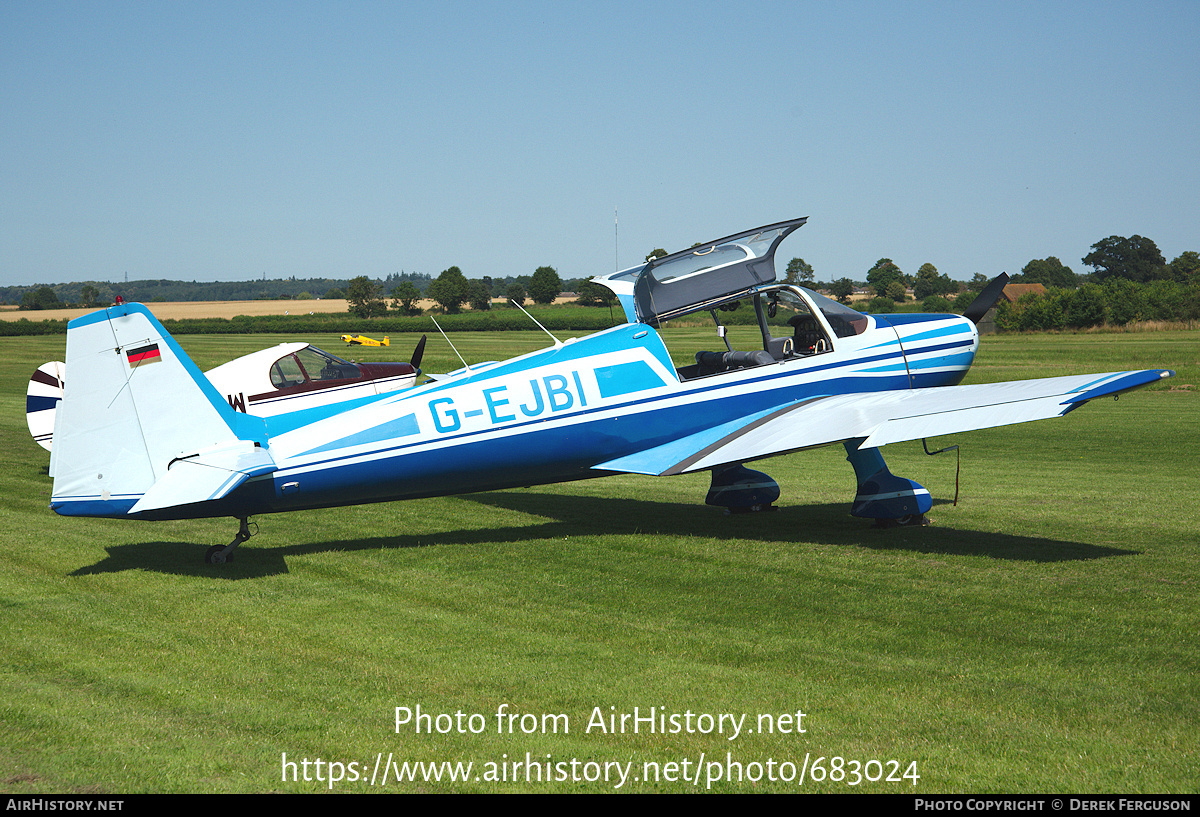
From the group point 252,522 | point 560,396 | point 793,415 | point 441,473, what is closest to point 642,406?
point 560,396

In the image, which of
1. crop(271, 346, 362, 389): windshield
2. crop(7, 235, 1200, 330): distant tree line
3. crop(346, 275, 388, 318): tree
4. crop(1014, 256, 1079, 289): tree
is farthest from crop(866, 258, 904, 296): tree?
crop(271, 346, 362, 389): windshield

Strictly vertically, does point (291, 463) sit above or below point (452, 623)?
above

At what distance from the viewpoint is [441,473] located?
8883 mm

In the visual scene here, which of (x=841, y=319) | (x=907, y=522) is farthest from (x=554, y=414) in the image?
(x=907, y=522)

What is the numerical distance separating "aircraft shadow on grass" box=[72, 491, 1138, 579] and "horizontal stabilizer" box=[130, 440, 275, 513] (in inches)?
41.0

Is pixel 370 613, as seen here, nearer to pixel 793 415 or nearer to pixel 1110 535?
pixel 793 415

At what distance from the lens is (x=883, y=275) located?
5256 inches

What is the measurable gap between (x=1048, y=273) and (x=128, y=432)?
159535mm

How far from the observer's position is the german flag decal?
775 centimetres

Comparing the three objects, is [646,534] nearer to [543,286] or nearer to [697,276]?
[697,276]

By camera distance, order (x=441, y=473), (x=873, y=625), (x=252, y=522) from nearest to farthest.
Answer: (x=873, y=625), (x=441, y=473), (x=252, y=522)

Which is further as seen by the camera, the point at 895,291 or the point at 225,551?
the point at 895,291

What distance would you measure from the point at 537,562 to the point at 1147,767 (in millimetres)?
5422

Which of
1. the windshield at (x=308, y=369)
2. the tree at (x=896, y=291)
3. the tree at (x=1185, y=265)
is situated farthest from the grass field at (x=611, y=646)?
the tree at (x=1185, y=265)
